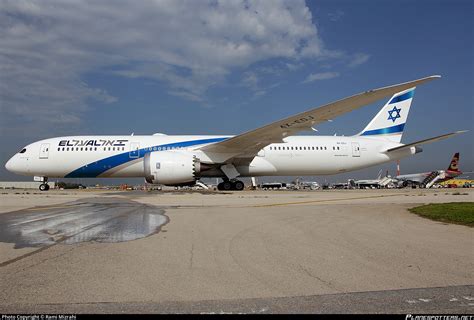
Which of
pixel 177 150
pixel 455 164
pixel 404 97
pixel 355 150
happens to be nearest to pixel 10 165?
pixel 177 150

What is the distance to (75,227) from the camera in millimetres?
6906

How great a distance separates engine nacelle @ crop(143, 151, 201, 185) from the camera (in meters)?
17.7

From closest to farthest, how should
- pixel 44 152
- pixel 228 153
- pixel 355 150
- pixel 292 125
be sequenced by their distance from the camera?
pixel 292 125 → pixel 228 153 → pixel 44 152 → pixel 355 150

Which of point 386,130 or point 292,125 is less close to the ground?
point 386,130

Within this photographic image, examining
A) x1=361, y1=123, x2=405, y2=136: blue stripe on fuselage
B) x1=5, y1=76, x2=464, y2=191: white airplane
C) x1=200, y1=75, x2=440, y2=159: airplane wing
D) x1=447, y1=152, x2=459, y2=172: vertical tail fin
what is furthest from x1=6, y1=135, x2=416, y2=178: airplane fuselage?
x1=447, y1=152, x2=459, y2=172: vertical tail fin

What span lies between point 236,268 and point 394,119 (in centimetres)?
2414

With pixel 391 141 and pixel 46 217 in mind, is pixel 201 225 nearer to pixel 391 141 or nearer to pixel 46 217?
pixel 46 217

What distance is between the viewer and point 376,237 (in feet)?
19.6

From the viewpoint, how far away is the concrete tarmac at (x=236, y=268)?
300cm

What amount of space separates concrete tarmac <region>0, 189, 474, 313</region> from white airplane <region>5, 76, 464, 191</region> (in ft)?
35.6

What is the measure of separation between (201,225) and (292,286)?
4007mm

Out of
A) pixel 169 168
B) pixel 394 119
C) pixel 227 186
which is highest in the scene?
pixel 394 119

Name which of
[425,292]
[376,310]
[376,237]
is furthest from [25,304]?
[376,237]

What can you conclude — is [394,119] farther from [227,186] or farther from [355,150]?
[227,186]
